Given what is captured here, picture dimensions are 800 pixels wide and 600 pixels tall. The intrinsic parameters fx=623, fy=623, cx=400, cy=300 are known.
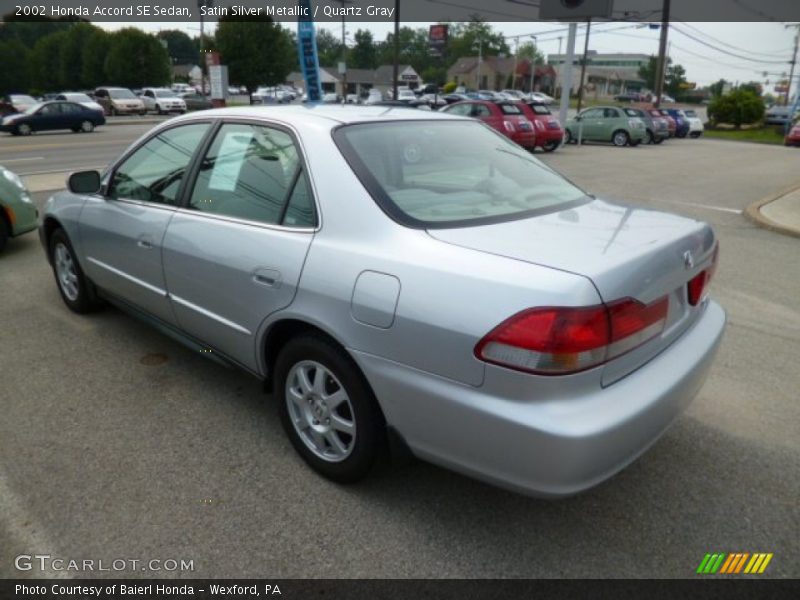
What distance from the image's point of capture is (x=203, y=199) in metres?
3.31

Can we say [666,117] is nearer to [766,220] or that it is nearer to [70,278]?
[766,220]

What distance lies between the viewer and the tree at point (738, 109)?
131ft

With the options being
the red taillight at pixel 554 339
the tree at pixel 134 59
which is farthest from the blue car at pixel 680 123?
the tree at pixel 134 59

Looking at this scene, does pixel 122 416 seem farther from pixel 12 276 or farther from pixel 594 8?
pixel 594 8

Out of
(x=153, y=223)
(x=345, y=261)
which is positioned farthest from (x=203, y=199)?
(x=345, y=261)

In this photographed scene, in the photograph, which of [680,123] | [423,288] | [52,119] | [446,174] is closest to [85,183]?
[446,174]

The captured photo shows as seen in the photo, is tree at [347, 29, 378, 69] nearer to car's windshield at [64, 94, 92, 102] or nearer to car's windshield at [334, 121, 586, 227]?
car's windshield at [64, 94, 92, 102]

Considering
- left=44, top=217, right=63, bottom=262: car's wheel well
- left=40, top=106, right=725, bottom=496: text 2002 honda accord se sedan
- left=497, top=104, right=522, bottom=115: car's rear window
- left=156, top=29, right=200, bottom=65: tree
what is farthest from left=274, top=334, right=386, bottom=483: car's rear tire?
left=156, top=29, right=200, bottom=65: tree

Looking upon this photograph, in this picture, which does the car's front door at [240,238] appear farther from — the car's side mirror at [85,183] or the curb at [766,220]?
the curb at [766,220]

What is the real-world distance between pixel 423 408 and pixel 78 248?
10.8 ft

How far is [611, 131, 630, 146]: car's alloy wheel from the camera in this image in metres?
25.3

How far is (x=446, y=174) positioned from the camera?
3.00m

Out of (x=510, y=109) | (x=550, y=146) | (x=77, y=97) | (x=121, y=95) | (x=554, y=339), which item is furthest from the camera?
(x=121, y=95)

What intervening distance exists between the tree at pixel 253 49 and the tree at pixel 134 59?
587cm
